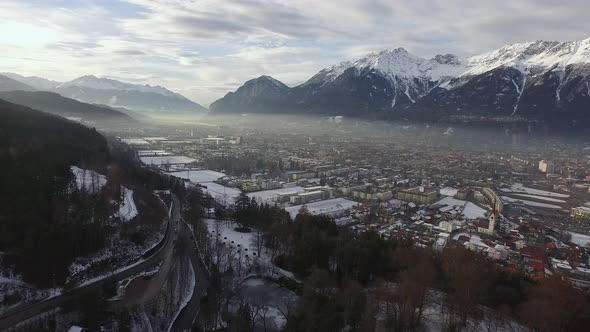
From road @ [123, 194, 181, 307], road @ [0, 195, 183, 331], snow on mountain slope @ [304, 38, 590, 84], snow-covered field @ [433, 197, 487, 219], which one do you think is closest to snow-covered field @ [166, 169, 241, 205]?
road @ [0, 195, 183, 331]

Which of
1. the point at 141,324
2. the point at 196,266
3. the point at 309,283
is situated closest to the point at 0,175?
the point at 196,266

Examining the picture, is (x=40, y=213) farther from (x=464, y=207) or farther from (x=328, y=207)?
(x=464, y=207)

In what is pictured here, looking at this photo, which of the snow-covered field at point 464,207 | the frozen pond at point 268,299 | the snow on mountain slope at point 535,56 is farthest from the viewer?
the snow on mountain slope at point 535,56

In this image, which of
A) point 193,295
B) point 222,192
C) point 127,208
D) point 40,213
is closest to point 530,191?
point 222,192

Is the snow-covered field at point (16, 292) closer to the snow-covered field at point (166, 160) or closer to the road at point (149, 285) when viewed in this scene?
the road at point (149, 285)

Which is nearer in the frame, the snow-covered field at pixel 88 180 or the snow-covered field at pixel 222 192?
the snow-covered field at pixel 88 180

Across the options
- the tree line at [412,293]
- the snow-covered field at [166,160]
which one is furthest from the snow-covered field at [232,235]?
the snow-covered field at [166,160]

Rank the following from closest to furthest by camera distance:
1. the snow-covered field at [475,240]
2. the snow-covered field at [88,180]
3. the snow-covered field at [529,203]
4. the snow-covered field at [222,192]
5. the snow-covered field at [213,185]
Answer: the snow-covered field at [475,240], the snow-covered field at [88,180], the snow-covered field at [222,192], the snow-covered field at [213,185], the snow-covered field at [529,203]

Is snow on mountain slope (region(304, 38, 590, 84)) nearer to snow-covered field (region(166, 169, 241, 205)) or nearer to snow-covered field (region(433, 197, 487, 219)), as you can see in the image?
snow-covered field (region(433, 197, 487, 219))
